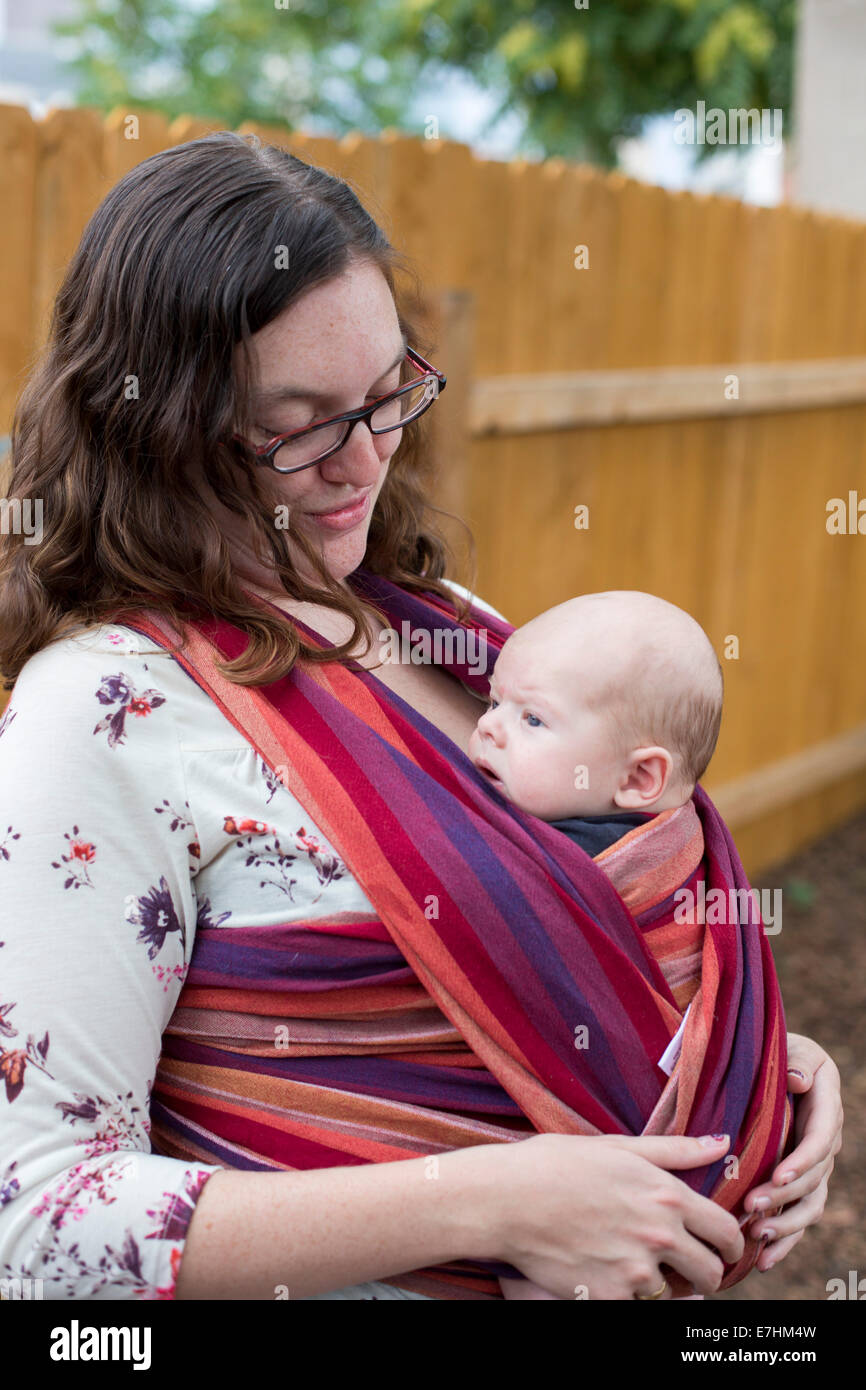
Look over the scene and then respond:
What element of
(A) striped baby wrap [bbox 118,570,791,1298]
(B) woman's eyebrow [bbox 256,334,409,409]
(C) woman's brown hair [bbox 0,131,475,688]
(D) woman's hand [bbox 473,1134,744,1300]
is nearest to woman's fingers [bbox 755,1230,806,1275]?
(A) striped baby wrap [bbox 118,570,791,1298]

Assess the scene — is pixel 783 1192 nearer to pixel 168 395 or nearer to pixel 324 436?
pixel 324 436

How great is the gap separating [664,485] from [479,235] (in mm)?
1216

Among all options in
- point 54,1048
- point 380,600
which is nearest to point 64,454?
point 380,600

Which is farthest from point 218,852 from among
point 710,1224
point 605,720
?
point 710,1224

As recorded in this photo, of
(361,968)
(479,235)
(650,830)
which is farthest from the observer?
(479,235)

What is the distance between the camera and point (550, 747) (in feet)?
4.70

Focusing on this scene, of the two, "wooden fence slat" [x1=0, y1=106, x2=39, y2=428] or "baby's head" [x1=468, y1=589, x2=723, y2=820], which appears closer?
"baby's head" [x1=468, y1=589, x2=723, y2=820]

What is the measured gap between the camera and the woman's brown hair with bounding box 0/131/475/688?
1224mm

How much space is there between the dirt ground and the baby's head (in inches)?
69.6

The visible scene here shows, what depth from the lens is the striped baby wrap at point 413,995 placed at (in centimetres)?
124

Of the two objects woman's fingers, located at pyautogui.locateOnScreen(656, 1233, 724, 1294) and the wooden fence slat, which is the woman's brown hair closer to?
woman's fingers, located at pyautogui.locateOnScreen(656, 1233, 724, 1294)

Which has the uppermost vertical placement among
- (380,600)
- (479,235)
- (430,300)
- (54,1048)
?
(479,235)
